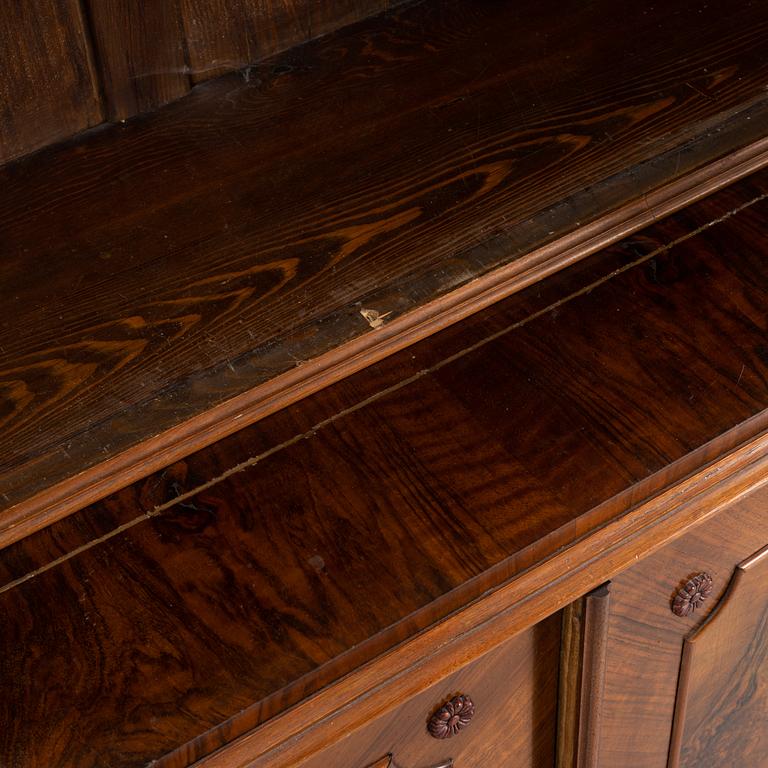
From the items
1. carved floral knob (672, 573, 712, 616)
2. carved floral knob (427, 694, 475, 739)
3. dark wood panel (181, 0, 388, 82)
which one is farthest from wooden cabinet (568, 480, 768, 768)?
dark wood panel (181, 0, 388, 82)

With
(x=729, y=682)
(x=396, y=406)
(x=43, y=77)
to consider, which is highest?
(x=43, y=77)

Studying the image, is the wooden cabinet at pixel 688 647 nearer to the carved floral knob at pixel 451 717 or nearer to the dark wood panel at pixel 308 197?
the carved floral knob at pixel 451 717

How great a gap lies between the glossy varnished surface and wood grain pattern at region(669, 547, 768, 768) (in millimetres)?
239

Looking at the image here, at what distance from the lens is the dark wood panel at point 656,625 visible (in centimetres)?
88

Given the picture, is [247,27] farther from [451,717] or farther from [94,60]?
[451,717]

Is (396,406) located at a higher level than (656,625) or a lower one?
higher

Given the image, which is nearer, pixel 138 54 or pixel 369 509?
pixel 369 509

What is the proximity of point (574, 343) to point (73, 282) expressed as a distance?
0.39m

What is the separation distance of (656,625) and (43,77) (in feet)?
2.29

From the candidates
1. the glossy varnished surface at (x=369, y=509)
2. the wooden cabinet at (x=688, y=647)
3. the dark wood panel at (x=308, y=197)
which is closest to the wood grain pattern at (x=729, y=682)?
the wooden cabinet at (x=688, y=647)

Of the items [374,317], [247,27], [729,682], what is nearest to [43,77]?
[247,27]

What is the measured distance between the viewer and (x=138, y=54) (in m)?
0.95

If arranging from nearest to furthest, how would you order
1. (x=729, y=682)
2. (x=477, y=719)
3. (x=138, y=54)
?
1. (x=477, y=719)
2. (x=138, y=54)
3. (x=729, y=682)

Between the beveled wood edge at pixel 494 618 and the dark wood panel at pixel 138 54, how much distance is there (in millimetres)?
546
